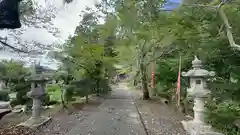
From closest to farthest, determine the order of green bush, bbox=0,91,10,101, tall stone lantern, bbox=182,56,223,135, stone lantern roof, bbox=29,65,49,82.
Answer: tall stone lantern, bbox=182,56,223,135
stone lantern roof, bbox=29,65,49,82
green bush, bbox=0,91,10,101

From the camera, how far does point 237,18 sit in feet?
15.2

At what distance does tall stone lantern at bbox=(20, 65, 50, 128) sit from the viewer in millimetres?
5912

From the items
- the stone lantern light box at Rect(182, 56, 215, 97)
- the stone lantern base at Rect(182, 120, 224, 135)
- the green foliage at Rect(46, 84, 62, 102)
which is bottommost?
the stone lantern base at Rect(182, 120, 224, 135)

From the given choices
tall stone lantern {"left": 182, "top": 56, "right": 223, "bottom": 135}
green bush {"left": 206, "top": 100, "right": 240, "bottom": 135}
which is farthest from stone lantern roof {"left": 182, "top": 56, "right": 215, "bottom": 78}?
green bush {"left": 206, "top": 100, "right": 240, "bottom": 135}

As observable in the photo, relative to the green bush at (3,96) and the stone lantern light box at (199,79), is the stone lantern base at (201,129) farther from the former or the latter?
the green bush at (3,96)

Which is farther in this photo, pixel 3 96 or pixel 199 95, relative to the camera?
pixel 3 96

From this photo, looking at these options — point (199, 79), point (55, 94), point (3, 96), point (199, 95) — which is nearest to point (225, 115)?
point (199, 95)

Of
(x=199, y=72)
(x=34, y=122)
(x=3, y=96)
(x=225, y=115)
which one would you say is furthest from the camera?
(x=3, y=96)

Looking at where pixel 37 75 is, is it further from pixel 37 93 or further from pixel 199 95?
pixel 199 95

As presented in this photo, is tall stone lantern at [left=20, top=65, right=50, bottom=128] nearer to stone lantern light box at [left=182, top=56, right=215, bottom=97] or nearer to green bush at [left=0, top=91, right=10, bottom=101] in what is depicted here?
stone lantern light box at [left=182, top=56, right=215, bottom=97]

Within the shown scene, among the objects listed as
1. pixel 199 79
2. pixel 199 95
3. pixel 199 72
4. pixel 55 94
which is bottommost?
pixel 55 94

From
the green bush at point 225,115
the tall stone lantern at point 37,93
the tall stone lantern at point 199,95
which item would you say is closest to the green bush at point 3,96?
the tall stone lantern at point 37,93

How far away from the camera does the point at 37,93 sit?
5992 mm

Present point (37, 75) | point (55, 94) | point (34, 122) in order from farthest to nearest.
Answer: point (55, 94) → point (37, 75) → point (34, 122)
